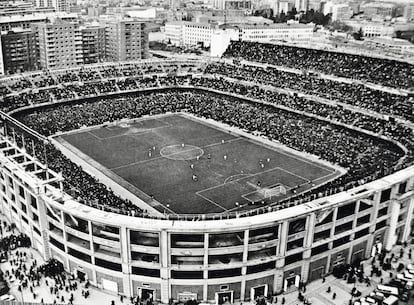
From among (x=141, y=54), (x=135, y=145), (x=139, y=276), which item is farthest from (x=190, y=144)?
(x=141, y=54)

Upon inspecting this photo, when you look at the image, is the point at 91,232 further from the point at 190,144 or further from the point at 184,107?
the point at 184,107

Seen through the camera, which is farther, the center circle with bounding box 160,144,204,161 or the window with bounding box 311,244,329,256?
the center circle with bounding box 160,144,204,161

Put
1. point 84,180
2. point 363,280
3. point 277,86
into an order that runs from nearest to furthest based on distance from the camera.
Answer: point 363,280 < point 84,180 < point 277,86

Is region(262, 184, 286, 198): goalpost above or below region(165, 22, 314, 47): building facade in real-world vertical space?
below

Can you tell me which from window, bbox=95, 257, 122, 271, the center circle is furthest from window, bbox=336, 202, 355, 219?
the center circle

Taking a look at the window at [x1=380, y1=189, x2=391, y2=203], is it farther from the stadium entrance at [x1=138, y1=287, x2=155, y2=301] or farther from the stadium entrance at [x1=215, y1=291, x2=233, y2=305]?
the stadium entrance at [x1=138, y1=287, x2=155, y2=301]

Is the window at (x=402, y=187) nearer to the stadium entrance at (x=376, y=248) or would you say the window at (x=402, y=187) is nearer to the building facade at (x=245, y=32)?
the stadium entrance at (x=376, y=248)

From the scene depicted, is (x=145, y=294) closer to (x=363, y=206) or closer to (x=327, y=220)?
(x=327, y=220)
